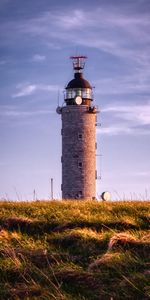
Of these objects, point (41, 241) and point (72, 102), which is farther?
point (72, 102)

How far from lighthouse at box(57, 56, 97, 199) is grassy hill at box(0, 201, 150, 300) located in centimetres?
4349

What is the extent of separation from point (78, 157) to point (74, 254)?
4750 cm

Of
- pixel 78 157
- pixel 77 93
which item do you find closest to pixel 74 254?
pixel 78 157

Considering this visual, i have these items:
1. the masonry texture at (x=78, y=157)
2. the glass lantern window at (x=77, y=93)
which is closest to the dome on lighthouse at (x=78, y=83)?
the glass lantern window at (x=77, y=93)

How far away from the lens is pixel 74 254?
30.6ft

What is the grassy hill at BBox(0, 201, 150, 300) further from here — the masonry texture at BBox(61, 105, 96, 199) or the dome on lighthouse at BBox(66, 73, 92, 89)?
the dome on lighthouse at BBox(66, 73, 92, 89)

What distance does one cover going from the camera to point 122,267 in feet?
27.5

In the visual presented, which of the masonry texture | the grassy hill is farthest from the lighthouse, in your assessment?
the grassy hill

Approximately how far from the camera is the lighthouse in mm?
56531

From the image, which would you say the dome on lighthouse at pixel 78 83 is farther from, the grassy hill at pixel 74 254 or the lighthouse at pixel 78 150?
the grassy hill at pixel 74 254

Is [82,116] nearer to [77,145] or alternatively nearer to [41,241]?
[77,145]

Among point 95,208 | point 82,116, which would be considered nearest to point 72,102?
point 82,116

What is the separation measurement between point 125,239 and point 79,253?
2.78 feet

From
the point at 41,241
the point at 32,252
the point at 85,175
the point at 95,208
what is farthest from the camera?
the point at 85,175
